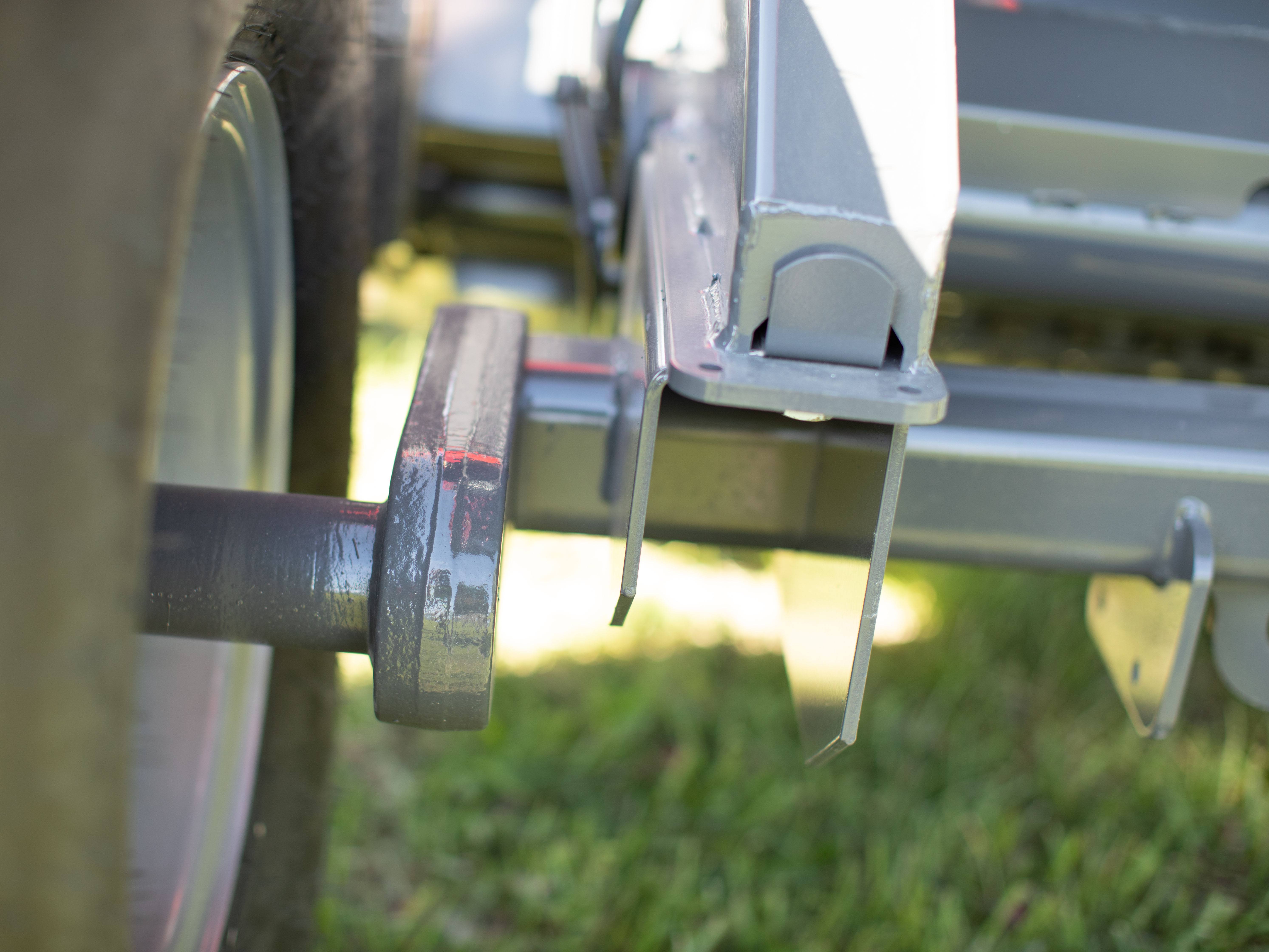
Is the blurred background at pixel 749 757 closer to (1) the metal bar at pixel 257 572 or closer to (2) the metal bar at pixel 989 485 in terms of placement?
(2) the metal bar at pixel 989 485

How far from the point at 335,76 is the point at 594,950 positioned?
1034 mm

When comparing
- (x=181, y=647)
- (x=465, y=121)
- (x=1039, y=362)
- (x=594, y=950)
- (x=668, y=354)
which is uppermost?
(x=465, y=121)

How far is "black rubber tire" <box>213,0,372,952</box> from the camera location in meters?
0.96

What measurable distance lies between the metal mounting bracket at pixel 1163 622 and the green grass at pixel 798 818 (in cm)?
Answer: 43

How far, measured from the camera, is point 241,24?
24.0 inches

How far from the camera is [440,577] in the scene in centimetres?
67

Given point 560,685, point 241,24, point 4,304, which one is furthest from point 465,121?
point 4,304

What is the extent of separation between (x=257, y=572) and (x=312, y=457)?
0.33 m

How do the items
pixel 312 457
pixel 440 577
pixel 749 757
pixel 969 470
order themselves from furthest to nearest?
pixel 749 757 < pixel 312 457 < pixel 969 470 < pixel 440 577

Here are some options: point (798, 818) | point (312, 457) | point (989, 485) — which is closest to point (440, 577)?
point (312, 457)

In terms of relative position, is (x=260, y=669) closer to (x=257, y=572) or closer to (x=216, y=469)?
(x=216, y=469)

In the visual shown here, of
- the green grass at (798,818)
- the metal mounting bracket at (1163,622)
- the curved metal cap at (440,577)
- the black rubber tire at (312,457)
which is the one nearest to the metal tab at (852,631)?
the curved metal cap at (440,577)

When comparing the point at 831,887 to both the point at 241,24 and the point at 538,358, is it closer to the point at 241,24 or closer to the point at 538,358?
the point at 538,358

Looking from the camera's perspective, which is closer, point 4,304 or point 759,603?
point 4,304
